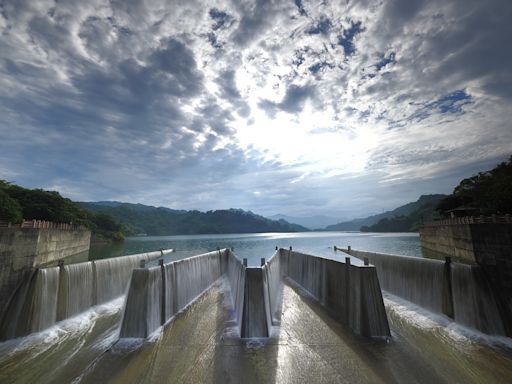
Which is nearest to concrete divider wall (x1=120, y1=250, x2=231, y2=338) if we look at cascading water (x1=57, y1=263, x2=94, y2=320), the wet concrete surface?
the wet concrete surface

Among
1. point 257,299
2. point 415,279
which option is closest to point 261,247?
point 415,279

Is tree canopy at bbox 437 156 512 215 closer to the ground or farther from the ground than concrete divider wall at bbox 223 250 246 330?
farther from the ground

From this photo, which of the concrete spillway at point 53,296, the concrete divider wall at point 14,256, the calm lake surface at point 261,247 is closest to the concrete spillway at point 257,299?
the calm lake surface at point 261,247

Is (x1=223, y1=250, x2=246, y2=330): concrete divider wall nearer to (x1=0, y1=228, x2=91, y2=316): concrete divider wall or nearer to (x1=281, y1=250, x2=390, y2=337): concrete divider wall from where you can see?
(x1=281, y1=250, x2=390, y2=337): concrete divider wall

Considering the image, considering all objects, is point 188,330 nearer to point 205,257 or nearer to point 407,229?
point 205,257

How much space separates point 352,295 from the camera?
10.2 m

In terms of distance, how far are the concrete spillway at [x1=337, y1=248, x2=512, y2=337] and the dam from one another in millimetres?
217

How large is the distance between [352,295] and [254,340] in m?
3.99

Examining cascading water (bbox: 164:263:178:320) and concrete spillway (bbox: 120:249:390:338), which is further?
cascading water (bbox: 164:263:178:320)

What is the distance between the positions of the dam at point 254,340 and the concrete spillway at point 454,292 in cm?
22

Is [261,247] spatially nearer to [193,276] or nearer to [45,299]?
[193,276]

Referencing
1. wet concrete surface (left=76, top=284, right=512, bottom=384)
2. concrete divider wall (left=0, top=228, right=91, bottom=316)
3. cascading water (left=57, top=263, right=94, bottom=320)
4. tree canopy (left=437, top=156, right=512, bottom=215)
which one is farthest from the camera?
tree canopy (left=437, top=156, right=512, bottom=215)

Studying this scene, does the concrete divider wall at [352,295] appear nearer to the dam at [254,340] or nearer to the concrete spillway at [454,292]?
the dam at [254,340]

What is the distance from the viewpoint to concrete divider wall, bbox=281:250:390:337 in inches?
367
